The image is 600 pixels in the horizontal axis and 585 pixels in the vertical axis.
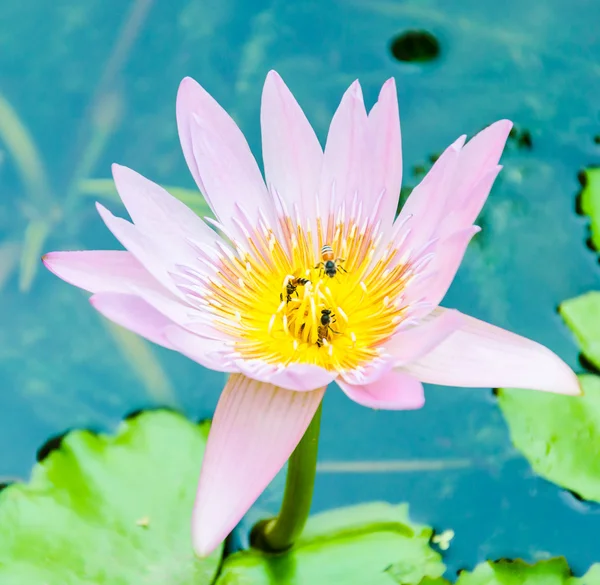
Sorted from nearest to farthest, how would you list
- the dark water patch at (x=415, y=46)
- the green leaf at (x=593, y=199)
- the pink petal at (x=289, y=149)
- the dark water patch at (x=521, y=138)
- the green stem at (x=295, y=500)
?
the green stem at (x=295, y=500)
the pink petal at (x=289, y=149)
the green leaf at (x=593, y=199)
the dark water patch at (x=521, y=138)
the dark water patch at (x=415, y=46)

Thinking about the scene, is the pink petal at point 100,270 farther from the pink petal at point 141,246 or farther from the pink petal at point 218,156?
the pink petal at point 218,156

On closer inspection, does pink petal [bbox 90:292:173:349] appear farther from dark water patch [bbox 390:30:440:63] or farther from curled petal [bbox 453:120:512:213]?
dark water patch [bbox 390:30:440:63]

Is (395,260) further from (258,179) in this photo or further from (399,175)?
(258,179)

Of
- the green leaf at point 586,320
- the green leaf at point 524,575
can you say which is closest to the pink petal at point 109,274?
the green leaf at point 524,575

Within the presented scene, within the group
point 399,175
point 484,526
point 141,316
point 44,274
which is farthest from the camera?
point 44,274

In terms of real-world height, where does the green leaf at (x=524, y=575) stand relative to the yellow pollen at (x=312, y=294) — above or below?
below

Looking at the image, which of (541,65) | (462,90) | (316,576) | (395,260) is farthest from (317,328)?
(541,65)
